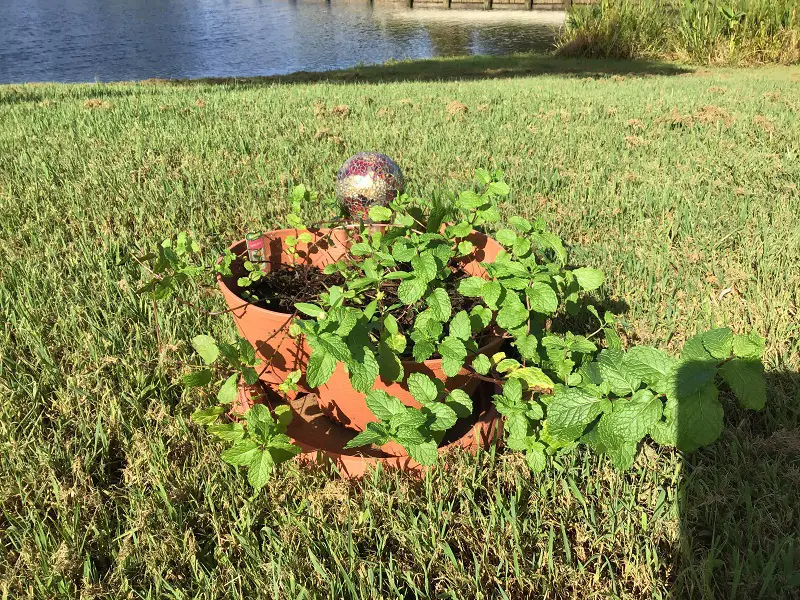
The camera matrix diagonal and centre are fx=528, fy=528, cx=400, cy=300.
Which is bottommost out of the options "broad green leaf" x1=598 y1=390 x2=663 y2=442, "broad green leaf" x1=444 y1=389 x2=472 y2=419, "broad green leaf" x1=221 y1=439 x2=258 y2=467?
"broad green leaf" x1=221 y1=439 x2=258 y2=467

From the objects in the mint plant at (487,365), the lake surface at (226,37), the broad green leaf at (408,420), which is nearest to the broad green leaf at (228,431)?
the mint plant at (487,365)

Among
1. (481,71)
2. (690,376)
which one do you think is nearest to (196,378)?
(690,376)

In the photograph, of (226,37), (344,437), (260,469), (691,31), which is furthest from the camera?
(226,37)

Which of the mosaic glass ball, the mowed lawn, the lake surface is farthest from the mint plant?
the lake surface

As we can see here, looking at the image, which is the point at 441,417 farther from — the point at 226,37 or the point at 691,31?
the point at 226,37

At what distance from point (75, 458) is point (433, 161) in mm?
3379

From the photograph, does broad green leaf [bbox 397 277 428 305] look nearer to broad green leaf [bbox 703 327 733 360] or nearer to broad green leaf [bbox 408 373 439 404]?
broad green leaf [bbox 408 373 439 404]

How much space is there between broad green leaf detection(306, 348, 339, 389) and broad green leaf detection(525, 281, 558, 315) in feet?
1.88

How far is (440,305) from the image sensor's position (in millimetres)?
1444

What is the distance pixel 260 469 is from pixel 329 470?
0.31 metres

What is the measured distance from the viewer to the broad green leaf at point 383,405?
134cm

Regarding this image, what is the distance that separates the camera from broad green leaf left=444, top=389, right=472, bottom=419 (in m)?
1.44

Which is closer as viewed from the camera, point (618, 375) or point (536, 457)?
point (618, 375)

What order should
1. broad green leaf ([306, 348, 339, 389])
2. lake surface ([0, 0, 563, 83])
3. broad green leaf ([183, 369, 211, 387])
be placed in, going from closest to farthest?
broad green leaf ([306, 348, 339, 389])
broad green leaf ([183, 369, 211, 387])
lake surface ([0, 0, 563, 83])
